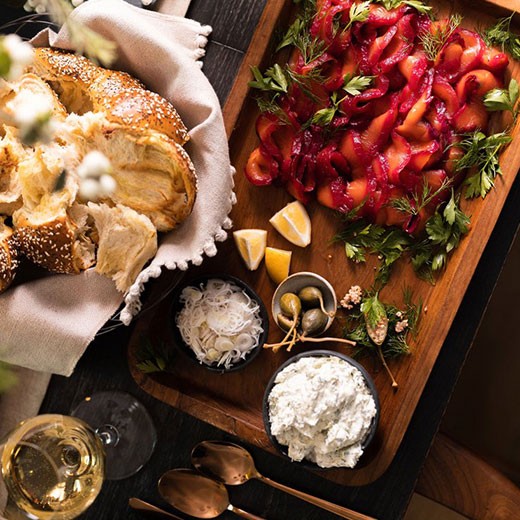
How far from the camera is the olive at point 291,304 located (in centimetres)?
219

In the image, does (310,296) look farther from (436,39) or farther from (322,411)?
(436,39)

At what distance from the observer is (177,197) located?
1940mm

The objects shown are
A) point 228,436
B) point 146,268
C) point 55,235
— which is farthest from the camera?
point 228,436

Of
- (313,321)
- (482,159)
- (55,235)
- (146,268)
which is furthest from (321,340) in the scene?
(55,235)

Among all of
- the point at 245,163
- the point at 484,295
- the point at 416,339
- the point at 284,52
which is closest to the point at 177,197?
the point at 245,163

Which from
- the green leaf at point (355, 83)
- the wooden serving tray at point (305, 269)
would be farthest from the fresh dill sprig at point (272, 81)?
the green leaf at point (355, 83)

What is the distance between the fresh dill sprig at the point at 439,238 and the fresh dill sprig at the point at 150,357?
75 centimetres

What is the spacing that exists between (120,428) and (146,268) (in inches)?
26.1

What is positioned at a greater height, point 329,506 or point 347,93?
point 347,93

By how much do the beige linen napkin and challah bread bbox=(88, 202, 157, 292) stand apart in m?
0.04

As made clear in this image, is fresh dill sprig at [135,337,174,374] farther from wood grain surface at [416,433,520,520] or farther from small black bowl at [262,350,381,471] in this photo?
wood grain surface at [416,433,520,520]

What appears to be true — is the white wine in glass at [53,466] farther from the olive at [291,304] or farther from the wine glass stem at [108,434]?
the olive at [291,304]

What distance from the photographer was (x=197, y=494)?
232 centimetres

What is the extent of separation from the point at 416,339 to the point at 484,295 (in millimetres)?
241
